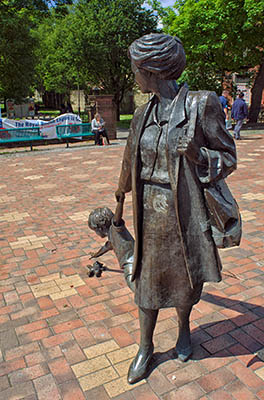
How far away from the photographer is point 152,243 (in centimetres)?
255

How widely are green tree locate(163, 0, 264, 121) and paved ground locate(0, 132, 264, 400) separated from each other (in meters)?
15.5

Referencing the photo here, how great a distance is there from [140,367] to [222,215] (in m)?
1.31

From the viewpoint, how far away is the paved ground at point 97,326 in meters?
2.79

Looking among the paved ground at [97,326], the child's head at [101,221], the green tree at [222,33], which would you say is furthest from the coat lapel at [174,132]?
the green tree at [222,33]

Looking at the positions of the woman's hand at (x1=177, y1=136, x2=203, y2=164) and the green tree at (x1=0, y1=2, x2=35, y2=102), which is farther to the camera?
the green tree at (x1=0, y1=2, x2=35, y2=102)

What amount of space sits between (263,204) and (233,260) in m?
2.66

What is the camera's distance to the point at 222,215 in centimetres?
238

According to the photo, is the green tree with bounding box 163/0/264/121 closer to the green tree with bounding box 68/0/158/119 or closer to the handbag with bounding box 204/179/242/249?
the green tree with bounding box 68/0/158/119

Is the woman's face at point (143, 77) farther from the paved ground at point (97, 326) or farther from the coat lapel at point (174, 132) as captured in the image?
the paved ground at point (97, 326)

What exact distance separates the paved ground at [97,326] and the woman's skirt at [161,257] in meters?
0.67

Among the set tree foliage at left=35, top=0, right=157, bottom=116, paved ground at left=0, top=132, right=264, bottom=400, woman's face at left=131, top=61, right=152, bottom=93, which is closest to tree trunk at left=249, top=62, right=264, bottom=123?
tree foliage at left=35, top=0, right=157, bottom=116

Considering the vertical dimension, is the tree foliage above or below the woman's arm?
above

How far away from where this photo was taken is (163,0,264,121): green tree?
1889cm

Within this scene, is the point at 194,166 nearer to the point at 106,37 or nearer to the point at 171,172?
the point at 171,172
